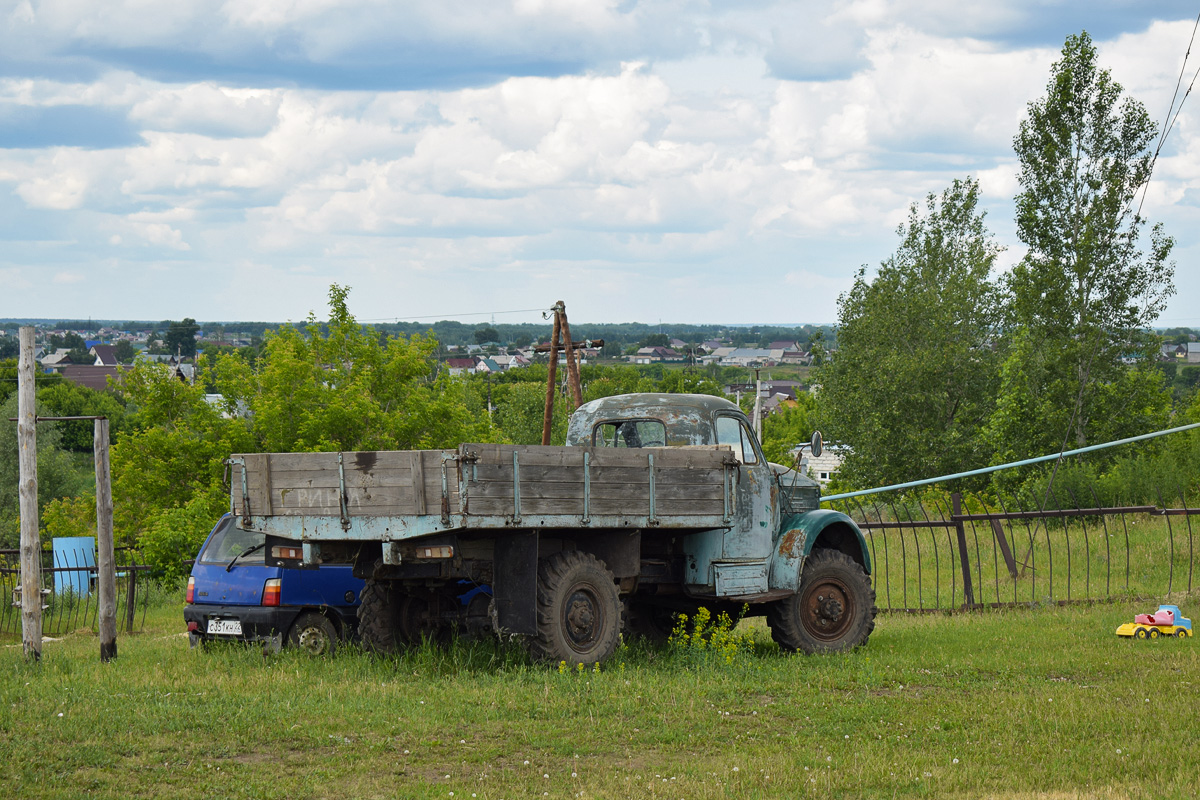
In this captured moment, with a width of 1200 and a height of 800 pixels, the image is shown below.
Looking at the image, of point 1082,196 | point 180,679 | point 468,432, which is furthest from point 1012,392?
point 180,679

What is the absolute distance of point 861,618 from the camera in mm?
11078

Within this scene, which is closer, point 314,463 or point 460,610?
point 314,463

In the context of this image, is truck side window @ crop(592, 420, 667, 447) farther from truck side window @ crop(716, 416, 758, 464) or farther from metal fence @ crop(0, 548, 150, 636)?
metal fence @ crop(0, 548, 150, 636)

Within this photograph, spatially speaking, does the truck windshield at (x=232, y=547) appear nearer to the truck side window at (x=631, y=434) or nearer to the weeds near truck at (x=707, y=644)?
the truck side window at (x=631, y=434)

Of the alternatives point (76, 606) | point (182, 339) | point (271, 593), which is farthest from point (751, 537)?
point (182, 339)

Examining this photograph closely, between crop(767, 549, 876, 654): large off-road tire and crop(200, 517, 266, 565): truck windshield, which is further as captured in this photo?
crop(200, 517, 266, 565): truck windshield

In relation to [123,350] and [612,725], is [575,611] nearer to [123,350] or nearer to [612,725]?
[612,725]

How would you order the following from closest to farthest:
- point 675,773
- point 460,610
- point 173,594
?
point 675,773 < point 460,610 < point 173,594

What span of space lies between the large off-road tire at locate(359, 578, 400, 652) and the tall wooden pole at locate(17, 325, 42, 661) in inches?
115

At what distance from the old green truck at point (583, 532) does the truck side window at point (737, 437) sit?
0.02 meters

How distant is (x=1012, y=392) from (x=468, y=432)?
15587 millimetres

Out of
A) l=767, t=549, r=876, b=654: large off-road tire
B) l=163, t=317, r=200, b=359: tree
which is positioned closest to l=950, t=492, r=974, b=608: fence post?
l=767, t=549, r=876, b=654: large off-road tire

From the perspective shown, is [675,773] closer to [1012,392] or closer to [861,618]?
[861,618]

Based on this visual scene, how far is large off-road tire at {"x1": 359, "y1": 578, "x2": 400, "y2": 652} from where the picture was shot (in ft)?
33.4
